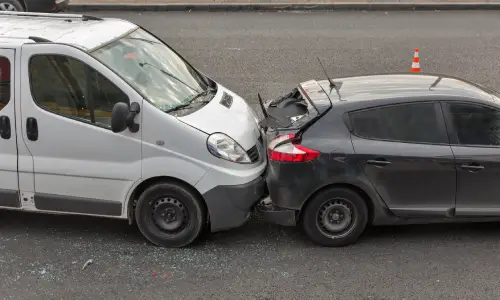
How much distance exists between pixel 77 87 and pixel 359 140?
95.0 inches

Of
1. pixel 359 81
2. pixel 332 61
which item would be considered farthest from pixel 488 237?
pixel 332 61

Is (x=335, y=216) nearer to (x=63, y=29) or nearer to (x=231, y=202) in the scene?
(x=231, y=202)

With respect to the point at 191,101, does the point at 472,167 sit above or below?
below

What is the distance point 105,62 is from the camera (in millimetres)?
4680

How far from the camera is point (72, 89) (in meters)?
4.65

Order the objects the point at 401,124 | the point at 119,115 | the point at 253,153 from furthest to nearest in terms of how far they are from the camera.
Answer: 1. the point at 253,153
2. the point at 401,124
3. the point at 119,115

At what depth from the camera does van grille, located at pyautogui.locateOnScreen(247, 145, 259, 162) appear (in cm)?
478

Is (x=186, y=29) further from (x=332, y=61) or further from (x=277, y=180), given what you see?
(x=277, y=180)

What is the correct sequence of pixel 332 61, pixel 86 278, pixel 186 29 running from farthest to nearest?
1. pixel 186 29
2. pixel 332 61
3. pixel 86 278

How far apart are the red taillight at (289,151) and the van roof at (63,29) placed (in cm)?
177

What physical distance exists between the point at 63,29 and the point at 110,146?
4.14 feet

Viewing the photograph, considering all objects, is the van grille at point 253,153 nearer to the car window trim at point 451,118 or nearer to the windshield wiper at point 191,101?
the windshield wiper at point 191,101

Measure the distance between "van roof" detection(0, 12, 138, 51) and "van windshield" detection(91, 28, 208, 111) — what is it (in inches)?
4.1

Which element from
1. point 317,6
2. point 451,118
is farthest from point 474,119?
point 317,6
